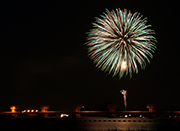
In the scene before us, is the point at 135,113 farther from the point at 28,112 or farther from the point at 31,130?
the point at 31,130

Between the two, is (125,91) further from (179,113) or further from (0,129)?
(0,129)

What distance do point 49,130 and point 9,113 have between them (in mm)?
49897

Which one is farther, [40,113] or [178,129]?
[40,113]

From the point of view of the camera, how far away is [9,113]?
107812mm

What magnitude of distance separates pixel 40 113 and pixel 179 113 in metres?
53.7

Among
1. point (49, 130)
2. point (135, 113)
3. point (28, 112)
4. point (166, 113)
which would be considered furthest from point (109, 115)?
→ point (49, 130)

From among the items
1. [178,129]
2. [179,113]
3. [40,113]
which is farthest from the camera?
[40,113]

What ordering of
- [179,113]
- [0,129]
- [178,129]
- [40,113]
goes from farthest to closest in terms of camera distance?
[40,113]
[179,113]
[0,129]
[178,129]

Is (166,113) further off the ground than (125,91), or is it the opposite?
(125,91)

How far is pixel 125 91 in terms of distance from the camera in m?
103

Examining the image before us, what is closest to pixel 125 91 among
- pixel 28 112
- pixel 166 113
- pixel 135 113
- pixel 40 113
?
pixel 135 113

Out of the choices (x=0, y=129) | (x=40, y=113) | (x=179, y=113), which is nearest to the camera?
(x=0, y=129)

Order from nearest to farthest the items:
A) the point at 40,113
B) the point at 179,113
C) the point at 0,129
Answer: the point at 0,129 < the point at 179,113 < the point at 40,113

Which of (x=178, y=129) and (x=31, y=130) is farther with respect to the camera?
(x=31, y=130)
